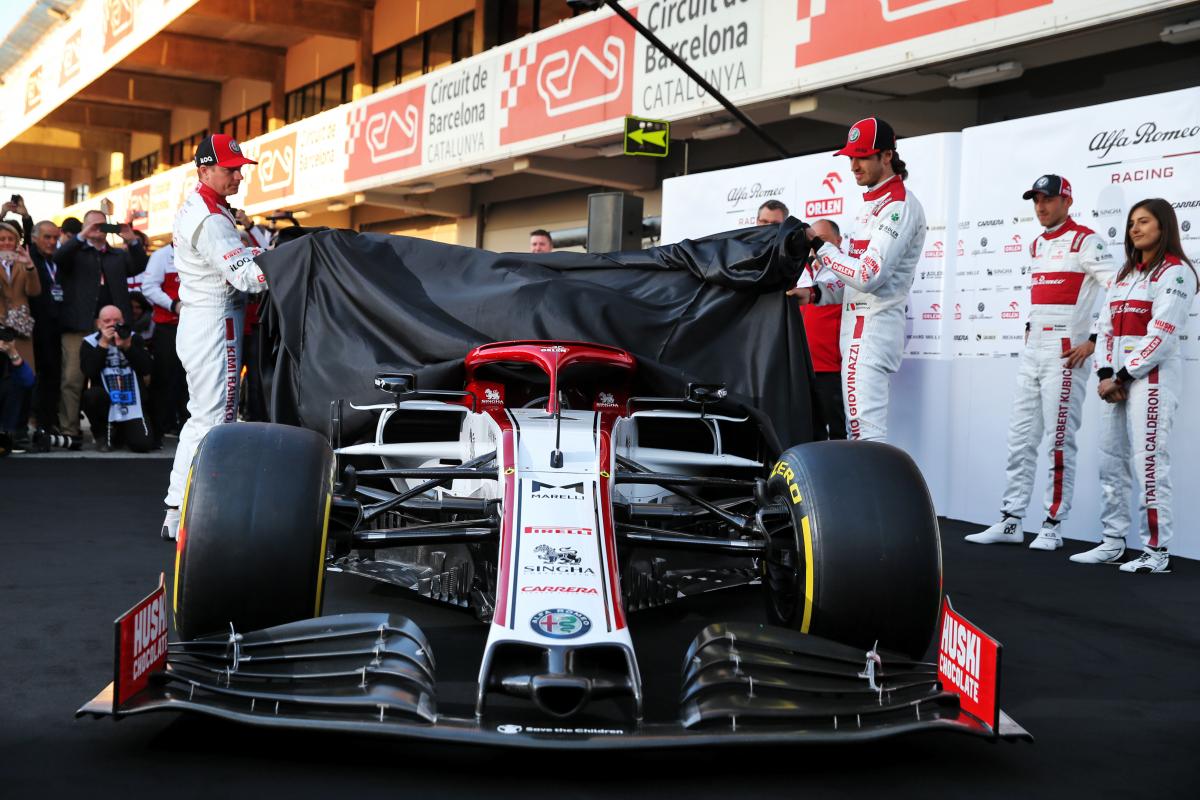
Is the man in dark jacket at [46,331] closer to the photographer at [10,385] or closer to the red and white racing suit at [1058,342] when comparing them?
the photographer at [10,385]

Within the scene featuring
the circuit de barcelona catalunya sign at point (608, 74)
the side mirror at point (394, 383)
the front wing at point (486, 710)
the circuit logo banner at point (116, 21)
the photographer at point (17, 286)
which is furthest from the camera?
the circuit logo banner at point (116, 21)

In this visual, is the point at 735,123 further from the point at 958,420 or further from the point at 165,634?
the point at 165,634

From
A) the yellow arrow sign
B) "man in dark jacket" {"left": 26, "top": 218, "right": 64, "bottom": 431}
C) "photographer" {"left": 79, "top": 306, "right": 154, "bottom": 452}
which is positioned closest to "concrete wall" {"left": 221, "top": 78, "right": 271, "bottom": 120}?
"man in dark jacket" {"left": 26, "top": 218, "right": 64, "bottom": 431}

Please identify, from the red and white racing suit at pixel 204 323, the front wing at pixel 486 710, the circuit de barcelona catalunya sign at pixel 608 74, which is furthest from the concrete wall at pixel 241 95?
the front wing at pixel 486 710

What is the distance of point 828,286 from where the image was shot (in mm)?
6402

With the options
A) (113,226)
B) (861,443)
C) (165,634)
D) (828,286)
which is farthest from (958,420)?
(113,226)

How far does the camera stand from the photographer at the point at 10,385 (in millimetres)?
9359

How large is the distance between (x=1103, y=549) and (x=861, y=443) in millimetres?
3126

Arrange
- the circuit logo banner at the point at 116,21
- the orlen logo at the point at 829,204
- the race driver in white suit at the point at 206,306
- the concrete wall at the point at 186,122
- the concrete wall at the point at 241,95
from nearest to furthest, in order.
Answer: the race driver in white suit at the point at 206,306 < the orlen logo at the point at 829,204 < the circuit logo banner at the point at 116,21 < the concrete wall at the point at 241,95 < the concrete wall at the point at 186,122

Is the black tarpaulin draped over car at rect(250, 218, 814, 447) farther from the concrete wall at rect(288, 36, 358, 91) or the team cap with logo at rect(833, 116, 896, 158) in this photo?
the concrete wall at rect(288, 36, 358, 91)

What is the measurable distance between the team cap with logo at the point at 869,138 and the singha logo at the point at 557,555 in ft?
11.2

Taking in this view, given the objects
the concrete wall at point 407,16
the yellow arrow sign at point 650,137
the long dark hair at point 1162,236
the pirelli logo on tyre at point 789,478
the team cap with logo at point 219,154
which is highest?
the concrete wall at point 407,16

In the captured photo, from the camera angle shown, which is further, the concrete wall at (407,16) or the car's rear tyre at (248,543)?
the concrete wall at (407,16)

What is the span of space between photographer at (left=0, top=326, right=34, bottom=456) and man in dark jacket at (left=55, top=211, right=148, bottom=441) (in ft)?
2.43
